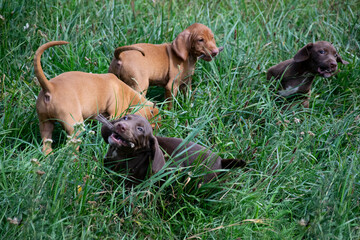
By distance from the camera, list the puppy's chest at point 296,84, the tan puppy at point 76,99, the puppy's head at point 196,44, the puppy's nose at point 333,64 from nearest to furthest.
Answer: the tan puppy at point 76,99, the puppy's nose at point 333,64, the puppy's chest at point 296,84, the puppy's head at point 196,44

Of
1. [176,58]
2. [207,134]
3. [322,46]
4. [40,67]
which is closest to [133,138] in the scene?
[40,67]

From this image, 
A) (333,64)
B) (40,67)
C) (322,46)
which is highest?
(40,67)

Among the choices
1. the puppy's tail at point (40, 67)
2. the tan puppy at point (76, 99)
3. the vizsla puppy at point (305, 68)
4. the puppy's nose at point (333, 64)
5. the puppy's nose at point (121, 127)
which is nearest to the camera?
the puppy's nose at point (121, 127)

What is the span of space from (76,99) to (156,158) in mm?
1013

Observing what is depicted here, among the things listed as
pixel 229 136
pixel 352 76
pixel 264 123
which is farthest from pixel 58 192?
pixel 352 76

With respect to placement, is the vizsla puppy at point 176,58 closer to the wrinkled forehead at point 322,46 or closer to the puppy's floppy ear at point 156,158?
the wrinkled forehead at point 322,46

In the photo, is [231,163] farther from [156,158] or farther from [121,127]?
[121,127]

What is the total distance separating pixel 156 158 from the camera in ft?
12.6

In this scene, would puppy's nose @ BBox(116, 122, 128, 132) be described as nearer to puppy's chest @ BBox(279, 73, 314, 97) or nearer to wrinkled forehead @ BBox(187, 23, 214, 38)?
wrinkled forehead @ BBox(187, 23, 214, 38)

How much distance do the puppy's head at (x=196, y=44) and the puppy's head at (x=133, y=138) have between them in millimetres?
2110

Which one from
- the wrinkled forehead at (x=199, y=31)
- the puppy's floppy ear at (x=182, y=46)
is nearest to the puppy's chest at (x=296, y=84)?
the wrinkled forehead at (x=199, y=31)

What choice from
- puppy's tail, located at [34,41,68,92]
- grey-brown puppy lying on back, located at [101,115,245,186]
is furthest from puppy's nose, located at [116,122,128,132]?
puppy's tail, located at [34,41,68,92]

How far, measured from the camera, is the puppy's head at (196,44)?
231 inches

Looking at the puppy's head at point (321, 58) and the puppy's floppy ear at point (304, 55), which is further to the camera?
the puppy's floppy ear at point (304, 55)
